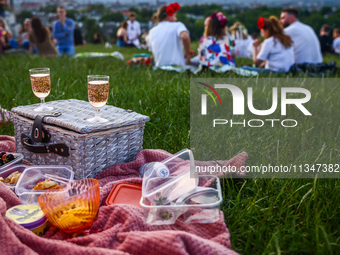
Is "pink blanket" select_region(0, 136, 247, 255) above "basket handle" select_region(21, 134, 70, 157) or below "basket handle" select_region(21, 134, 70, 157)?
below

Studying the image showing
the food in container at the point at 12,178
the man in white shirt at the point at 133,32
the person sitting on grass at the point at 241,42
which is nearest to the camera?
the food in container at the point at 12,178

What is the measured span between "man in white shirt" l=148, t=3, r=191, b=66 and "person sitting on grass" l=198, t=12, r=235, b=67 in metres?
0.42

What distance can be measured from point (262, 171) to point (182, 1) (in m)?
21.5

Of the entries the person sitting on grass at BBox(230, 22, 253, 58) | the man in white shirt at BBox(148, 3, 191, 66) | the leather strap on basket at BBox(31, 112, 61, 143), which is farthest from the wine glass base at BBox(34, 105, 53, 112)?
the person sitting on grass at BBox(230, 22, 253, 58)

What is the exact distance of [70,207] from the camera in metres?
1.59

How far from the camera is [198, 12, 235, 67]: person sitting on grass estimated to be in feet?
18.8

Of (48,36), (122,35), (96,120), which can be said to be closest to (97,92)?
(96,120)

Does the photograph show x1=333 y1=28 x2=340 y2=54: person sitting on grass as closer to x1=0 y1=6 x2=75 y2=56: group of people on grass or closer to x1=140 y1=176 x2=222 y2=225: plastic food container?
x1=0 y1=6 x2=75 y2=56: group of people on grass

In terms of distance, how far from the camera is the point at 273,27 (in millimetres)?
5797

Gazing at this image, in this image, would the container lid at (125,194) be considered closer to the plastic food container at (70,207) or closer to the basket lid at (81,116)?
the plastic food container at (70,207)

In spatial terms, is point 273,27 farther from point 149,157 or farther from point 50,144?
point 50,144

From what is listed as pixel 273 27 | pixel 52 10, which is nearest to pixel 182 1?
pixel 52 10

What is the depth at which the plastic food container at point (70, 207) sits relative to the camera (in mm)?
1555

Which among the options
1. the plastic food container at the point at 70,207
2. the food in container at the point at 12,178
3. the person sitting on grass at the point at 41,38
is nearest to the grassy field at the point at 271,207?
the plastic food container at the point at 70,207
